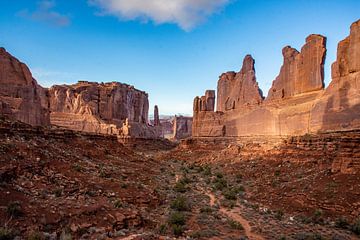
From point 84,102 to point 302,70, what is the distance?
58.1 meters

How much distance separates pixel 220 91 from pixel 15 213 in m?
47.7

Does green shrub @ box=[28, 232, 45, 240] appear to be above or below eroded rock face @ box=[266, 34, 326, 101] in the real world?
below

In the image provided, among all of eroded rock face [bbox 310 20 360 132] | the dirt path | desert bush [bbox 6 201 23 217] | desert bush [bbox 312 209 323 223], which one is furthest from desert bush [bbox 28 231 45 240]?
eroded rock face [bbox 310 20 360 132]

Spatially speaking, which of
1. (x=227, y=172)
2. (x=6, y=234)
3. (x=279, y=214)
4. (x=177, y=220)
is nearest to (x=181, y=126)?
(x=227, y=172)

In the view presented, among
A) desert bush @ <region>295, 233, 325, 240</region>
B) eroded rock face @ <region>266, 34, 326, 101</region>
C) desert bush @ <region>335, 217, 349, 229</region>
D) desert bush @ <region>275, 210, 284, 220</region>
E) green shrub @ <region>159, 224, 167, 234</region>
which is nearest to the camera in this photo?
green shrub @ <region>159, 224, 167, 234</region>

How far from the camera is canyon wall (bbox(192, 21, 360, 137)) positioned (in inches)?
914

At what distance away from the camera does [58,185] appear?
12.6m

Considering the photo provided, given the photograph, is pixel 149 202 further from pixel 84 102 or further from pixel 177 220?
pixel 84 102

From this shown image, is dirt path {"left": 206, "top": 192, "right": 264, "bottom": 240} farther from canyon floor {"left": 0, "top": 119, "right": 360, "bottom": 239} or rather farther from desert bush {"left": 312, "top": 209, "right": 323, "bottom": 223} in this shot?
desert bush {"left": 312, "top": 209, "right": 323, "bottom": 223}

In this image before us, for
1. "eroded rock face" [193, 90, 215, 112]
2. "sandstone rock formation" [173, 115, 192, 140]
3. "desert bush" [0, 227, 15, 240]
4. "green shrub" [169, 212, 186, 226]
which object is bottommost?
"green shrub" [169, 212, 186, 226]

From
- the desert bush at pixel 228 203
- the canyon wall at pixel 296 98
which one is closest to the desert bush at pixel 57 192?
the desert bush at pixel 228 203

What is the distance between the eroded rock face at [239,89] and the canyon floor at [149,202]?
826 inches

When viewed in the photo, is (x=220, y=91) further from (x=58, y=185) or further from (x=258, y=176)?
(x=58, y=185)

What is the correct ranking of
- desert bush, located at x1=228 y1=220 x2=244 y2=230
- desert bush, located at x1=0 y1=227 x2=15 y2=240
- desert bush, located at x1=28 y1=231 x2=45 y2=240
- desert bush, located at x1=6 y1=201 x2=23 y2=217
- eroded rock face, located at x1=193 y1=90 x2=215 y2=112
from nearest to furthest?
desert bush, located at x1=0 y1=227 x2=15 y2=240, desert bush, located at x1=28 y1=231 x2=45 y2=240, desert bush, located at x1=6 y1=201 x2=23 y2=217, desert bush, located at x1=228 y1=220 x2=244 y2=230, eroded rock face, located at x1=193 y1=90 x2=215 y2=112
